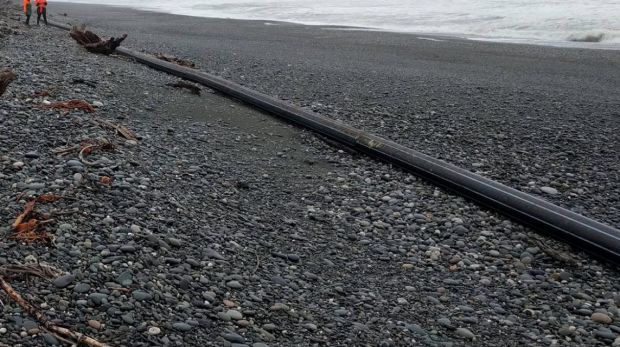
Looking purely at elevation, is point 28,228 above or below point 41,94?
below

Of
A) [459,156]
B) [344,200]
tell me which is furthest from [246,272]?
[459,156]

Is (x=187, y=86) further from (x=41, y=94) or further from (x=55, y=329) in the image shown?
(x=55, y=329)

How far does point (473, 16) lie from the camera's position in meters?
21.3

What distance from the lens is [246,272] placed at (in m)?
2.62

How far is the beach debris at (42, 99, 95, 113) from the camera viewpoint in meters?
A: 4.36

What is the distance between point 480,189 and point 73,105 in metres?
3.23

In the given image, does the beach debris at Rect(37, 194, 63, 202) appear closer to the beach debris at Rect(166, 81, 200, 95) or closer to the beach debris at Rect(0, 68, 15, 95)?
the beach debris at Rect(0, 68, 15, 95)

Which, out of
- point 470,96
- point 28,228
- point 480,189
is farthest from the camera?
point 470,96

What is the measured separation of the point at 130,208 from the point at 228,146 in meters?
1.70

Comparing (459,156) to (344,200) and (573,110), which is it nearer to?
(344,200)

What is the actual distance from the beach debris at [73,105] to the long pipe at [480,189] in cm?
177

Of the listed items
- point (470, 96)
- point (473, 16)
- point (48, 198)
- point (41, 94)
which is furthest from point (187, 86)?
point (473, 16)

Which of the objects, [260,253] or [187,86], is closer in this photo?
[260,253]

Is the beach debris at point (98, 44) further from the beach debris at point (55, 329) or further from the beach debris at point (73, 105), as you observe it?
the beach debris at point (55, 329)
